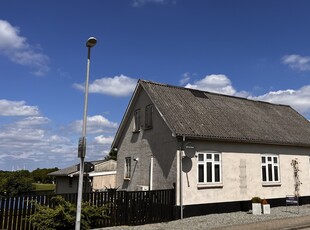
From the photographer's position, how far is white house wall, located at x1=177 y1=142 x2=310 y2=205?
15.3 metres

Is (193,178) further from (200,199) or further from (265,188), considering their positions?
(265,188)

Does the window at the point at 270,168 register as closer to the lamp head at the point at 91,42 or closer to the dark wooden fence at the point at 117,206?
the dark wooden fence at the point at 117,206

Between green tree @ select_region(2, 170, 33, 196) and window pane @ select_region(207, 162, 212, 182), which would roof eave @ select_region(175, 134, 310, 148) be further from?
green tree @ select_region(2, 170, 33, 196)

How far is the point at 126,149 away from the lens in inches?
811

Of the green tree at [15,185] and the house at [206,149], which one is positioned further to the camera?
the green tree at [15,185]

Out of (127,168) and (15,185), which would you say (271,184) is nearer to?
(127,168)

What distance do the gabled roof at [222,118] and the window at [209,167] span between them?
3.16ft

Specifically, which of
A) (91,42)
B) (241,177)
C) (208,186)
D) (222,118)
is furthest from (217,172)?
(91,42)

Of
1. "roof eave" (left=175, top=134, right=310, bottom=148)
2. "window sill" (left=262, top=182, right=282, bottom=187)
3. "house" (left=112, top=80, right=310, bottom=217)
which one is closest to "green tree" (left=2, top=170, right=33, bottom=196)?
"house" (left=112, top=80, right=310, bottom=217)

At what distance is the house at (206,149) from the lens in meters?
15.4

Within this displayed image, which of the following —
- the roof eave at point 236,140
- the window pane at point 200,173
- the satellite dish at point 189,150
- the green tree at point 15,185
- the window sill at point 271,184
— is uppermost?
the roof eave at point 236,140

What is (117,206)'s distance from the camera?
1304cm

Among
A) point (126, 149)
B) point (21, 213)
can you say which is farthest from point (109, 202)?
point (126, 149)

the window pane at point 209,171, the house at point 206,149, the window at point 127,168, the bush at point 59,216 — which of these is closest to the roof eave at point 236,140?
the house at point 206,149
